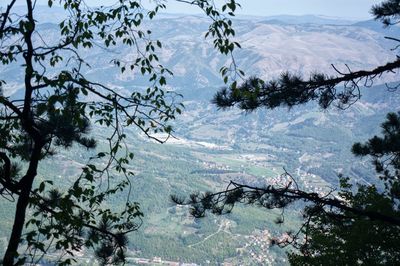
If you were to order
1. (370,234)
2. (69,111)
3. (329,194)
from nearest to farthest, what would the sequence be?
1. (329,194)
2. (69,111)
3. (370,234)

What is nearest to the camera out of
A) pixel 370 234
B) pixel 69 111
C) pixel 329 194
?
pixel 329 194

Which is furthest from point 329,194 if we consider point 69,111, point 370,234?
point 370,234

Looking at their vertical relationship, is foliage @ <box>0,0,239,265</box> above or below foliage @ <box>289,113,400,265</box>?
above

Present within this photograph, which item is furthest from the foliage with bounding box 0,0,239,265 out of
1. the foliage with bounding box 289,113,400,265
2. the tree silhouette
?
the foliage with bounding box 289,113,400,265

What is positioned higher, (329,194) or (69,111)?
(69,111)

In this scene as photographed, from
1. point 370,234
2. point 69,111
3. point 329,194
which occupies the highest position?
point 69,111

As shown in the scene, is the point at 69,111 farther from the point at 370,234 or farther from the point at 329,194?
the point at 370,234

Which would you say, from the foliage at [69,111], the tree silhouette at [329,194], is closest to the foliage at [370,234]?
the tree silhouette at [329,194]

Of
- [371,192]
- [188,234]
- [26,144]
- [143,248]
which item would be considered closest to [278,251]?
[188,234]

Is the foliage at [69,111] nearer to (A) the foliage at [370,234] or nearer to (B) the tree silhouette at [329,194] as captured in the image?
(B) the tree silhouette at [329,194]

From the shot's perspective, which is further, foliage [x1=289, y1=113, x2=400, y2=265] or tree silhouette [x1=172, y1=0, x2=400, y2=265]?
foliage [x1=289, y1=113, x2=400, y2=265]

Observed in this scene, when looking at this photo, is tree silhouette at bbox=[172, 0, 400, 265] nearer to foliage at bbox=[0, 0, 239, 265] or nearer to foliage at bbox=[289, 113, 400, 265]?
foliage at bbox=[289, 113, 400, 265]
